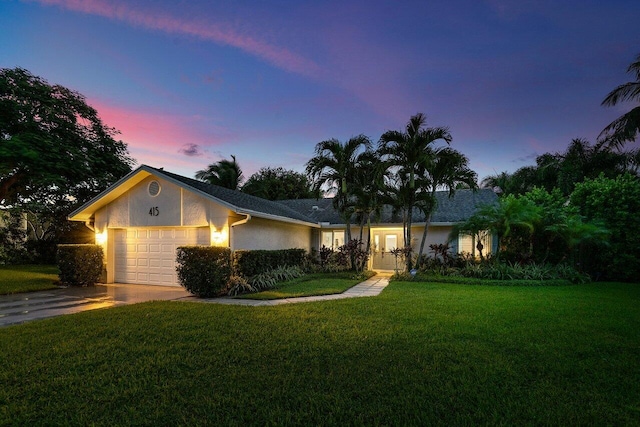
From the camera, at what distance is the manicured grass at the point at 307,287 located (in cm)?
902

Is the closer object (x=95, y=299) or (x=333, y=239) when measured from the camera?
(x=95, y=299)

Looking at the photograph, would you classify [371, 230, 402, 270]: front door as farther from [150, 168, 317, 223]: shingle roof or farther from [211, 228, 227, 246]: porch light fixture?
[211, 228, 227, 246]: porch light fixture

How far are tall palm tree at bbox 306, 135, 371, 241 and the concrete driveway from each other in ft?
23.7

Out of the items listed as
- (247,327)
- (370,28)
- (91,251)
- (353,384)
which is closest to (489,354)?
(353,384)

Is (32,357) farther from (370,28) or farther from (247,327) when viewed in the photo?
(370,28)

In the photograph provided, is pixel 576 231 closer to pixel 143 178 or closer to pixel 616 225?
pixel 616 225

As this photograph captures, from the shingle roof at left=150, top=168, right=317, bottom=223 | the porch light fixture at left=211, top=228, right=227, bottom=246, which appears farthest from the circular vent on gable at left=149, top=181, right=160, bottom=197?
the porch light fixture at left=211, top=228, right=227, bottom=246

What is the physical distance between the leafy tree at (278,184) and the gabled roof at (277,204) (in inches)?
454

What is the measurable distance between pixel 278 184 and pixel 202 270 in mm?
26504

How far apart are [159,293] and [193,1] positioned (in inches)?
354

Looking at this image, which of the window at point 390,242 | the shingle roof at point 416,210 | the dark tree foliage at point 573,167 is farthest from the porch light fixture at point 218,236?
the dark tree foliage at point 573,167

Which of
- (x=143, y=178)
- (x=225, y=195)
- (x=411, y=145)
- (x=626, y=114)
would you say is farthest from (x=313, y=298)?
(x=626, y=114)

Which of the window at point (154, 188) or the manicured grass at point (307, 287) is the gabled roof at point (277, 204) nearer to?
the window at point (154, 188)

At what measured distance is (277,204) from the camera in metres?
17.9
